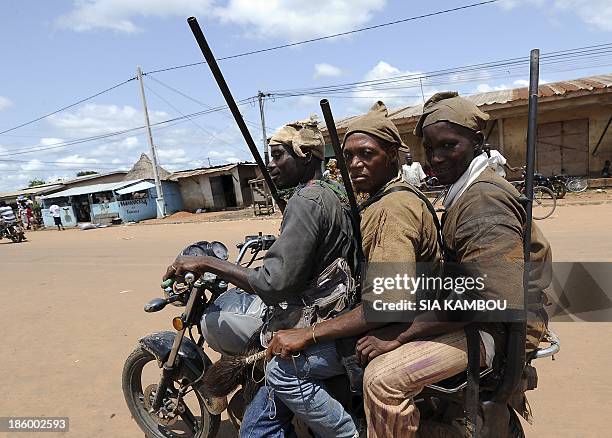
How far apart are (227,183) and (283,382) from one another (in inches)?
1065

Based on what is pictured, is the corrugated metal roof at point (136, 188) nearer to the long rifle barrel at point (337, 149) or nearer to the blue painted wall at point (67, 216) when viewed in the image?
the blue painted wall at point (67, 216)

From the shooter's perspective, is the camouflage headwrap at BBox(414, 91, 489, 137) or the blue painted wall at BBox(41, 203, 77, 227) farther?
the blue painted wall at BBox(41, 203, 77, 227)

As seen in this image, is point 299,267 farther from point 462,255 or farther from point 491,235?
point 491,235

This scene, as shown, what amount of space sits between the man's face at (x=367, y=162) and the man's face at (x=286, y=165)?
285 millimetres

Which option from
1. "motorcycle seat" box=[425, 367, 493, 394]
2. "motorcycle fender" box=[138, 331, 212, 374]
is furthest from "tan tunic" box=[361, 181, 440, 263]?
"motorcycle fender" box=[138, 331, 212, 374]

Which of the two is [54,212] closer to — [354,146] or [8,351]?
[8,351]

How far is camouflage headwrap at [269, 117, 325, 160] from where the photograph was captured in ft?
6.51

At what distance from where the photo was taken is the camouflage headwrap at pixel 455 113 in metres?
1.71

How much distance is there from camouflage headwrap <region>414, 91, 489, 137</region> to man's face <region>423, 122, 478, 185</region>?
2 cm

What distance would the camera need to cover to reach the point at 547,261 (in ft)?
5.84

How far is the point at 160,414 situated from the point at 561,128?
16.4m

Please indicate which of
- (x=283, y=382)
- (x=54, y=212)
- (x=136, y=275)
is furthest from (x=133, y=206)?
(x=283, y=382)

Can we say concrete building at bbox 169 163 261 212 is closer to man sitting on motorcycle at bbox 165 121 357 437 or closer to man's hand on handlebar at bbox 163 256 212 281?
man's hand on handlebar at bbox 163 256 212 281

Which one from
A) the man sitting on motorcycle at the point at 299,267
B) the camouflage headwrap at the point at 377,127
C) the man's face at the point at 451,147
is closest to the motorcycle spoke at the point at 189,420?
the man sitting on motorcycle at the point at 299,267
